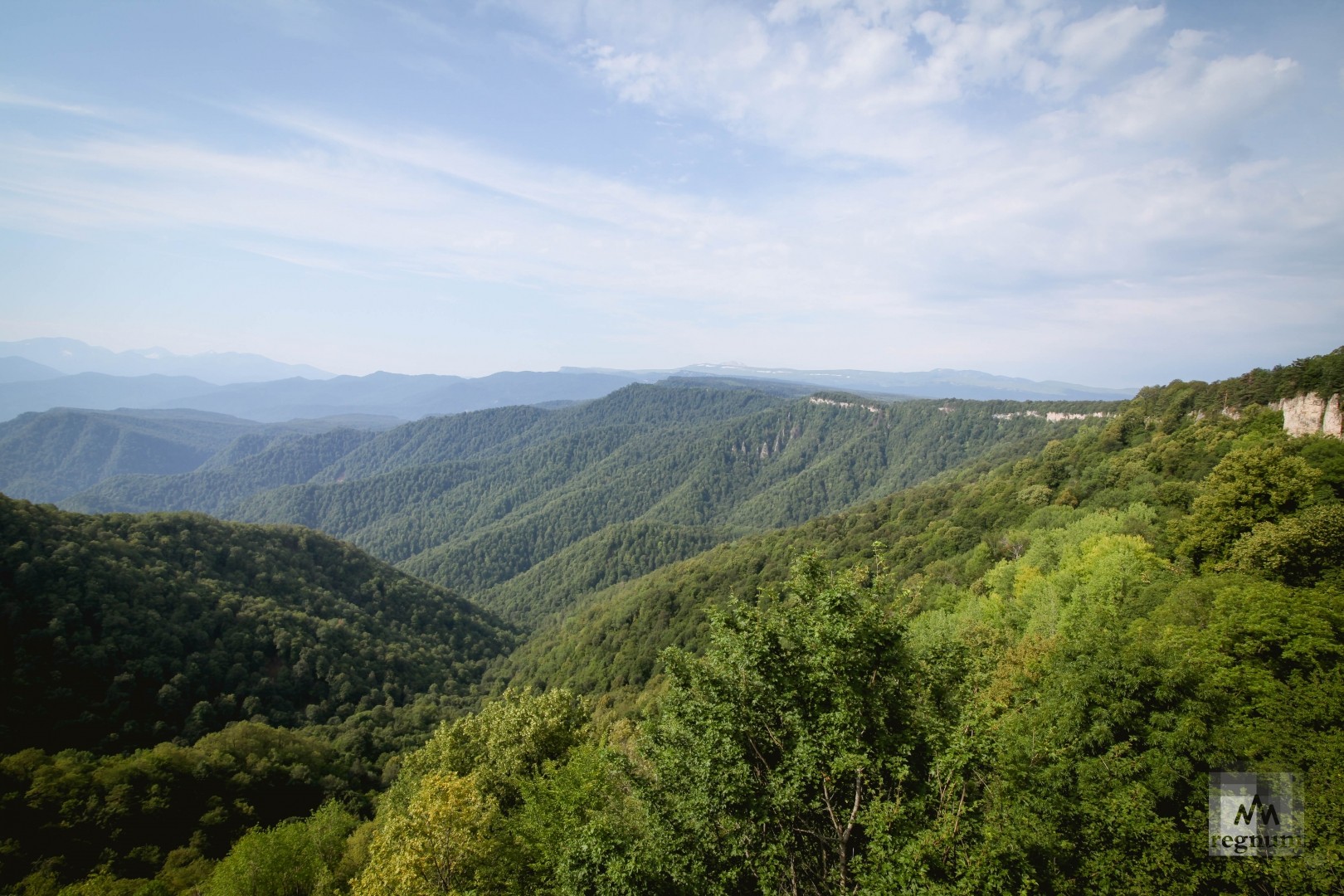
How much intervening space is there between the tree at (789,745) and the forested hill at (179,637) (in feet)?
276

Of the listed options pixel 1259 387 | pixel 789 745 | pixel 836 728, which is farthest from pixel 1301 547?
pixel 1259 387

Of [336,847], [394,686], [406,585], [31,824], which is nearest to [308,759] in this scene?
Result: [31,824]

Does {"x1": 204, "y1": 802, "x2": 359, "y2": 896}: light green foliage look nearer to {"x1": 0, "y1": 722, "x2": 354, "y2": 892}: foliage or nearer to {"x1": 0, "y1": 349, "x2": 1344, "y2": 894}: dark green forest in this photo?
{"x1": 0, "y1": 349, "x2": 1344, "y2": 894}: dark green forest

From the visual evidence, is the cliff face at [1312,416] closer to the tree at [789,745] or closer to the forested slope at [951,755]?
the forested slope at [951,755]

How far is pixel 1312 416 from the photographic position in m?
55.7

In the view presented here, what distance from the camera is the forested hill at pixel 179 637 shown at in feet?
225

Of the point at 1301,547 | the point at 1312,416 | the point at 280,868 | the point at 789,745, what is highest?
the point at 1312,416

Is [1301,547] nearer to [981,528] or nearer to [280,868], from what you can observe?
[981,528]

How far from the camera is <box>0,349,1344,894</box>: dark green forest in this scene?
50.6ft

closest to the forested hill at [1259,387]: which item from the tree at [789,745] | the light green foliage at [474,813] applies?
the tree at [789,745]

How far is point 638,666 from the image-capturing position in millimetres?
107875

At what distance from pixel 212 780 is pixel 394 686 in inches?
2496

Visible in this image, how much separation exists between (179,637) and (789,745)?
106m

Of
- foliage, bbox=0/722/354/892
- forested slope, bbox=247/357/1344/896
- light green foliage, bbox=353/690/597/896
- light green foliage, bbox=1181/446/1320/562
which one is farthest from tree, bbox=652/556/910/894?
foliage, bbox=0/722/354/892
